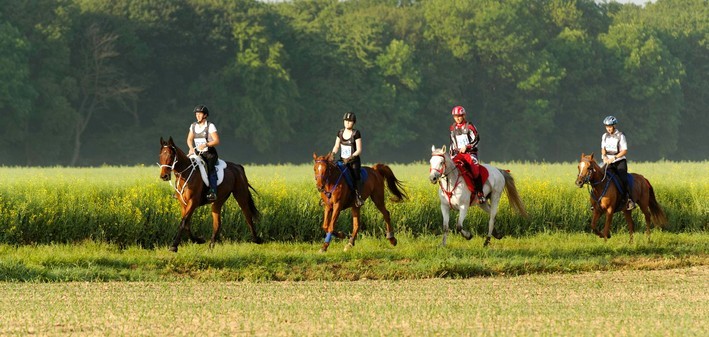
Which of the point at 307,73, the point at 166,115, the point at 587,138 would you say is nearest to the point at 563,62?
the point at 587,138

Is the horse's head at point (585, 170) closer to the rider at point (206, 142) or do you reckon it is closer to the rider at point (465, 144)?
the rider at point (465, 144)

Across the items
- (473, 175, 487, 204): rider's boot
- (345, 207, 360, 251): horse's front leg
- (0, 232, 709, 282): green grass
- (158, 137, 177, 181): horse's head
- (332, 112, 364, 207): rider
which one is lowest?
(0, 232, 709, 282): green grass

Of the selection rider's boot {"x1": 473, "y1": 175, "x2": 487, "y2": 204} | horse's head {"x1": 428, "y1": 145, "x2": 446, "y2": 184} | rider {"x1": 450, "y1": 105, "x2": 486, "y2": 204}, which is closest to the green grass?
rider's boot {"x1": 473, "y1": 175, "x2": 487, "y2": 204}

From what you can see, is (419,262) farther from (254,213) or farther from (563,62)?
(563,62)

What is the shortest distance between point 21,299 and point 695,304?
8.01 meters

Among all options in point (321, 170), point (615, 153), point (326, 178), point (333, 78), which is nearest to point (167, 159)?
point (321, 170)

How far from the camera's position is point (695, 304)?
1535 cm

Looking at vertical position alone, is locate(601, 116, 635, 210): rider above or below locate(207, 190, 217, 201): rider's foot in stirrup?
above

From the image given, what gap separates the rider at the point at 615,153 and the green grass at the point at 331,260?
1343 millimetres

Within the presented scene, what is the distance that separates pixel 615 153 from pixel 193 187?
8.08 metres

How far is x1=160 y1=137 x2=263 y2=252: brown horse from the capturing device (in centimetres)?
2047

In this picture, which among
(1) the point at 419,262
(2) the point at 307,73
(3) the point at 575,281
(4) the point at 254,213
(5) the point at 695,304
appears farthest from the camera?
(2) the point at 307,73

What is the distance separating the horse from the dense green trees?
49.8 metres

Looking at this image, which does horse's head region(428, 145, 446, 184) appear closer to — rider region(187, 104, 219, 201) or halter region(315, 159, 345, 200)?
halter region(315, 159, 345, 200)
